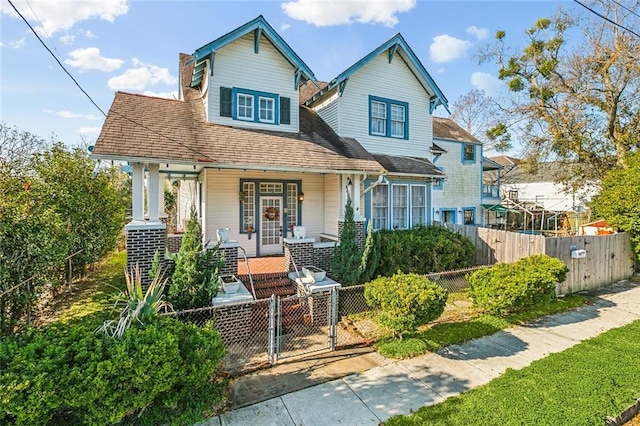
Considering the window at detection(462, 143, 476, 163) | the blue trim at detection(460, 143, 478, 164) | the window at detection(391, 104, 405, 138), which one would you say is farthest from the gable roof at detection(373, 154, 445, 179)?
the window at detection(462, 143, 476, 163)

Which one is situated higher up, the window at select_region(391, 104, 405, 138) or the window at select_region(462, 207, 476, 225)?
the window at select_region(391, 104, 405, 138)

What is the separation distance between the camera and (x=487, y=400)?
15.1ft

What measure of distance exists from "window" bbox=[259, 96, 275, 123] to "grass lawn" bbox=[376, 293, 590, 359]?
8234 millimetres

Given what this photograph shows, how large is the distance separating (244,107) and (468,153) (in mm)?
16942

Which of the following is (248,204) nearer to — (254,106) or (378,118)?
(254,106)

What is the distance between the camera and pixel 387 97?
13484 mm

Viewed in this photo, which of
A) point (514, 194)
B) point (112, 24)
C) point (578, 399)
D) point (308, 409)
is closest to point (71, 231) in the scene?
point (112, 24)

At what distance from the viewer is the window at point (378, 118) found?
13.3 metres

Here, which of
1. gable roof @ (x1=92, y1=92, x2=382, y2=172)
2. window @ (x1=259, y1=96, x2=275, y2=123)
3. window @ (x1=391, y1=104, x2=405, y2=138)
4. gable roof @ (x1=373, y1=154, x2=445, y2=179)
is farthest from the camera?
window @ (x1=391, y1=104, x2=405, y2=138)

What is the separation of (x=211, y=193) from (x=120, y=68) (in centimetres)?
436

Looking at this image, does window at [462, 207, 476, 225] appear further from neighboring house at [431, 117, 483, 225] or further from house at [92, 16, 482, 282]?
house at [92, 16, 482, 282]

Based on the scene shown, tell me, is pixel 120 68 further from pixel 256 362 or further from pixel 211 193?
pixel 256 362

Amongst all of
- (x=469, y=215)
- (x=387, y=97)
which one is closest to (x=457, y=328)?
(x=387, y=97)

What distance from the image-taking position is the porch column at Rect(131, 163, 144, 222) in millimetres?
7656
